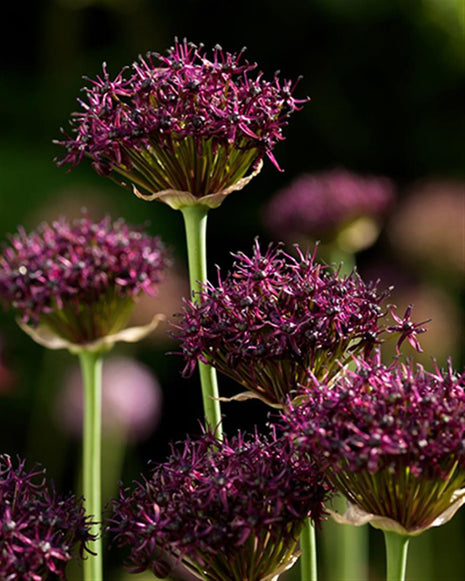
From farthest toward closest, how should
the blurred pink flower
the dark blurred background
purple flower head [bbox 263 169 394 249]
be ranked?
the dark blurred background, the blurred pink flower, purple flower head [bbox 263 169 394 249]

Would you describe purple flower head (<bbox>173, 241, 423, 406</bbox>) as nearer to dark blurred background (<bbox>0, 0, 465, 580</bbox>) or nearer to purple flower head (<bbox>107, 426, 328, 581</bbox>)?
purple flower head (<bbox>107, 426, 328, 581</bbox>)

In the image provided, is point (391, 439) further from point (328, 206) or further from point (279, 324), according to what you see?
point (328, 206)

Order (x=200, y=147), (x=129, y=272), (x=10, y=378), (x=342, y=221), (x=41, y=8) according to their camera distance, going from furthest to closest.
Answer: (x=41, y=8), (x=10, y=378), (x=342, y=221), (x=129, y=272), (x=200, y=147)

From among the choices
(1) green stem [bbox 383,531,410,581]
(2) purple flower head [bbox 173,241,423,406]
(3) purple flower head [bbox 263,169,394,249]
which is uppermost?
(3) purple flower head [bbox 263,169,394,249]

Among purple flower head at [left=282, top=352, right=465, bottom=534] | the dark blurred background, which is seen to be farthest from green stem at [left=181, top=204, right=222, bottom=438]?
the dark blurred background

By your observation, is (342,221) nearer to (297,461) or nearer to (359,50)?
(297,461)

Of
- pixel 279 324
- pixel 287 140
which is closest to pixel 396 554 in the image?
pixel 279 324

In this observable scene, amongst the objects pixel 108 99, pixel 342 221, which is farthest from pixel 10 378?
pixel 108 99
